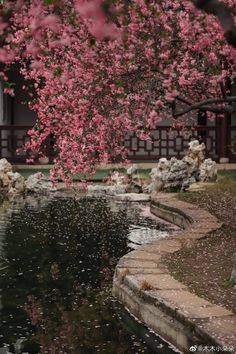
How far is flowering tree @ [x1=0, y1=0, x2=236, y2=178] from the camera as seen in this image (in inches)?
361

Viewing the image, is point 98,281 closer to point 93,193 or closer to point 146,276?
point 146,276

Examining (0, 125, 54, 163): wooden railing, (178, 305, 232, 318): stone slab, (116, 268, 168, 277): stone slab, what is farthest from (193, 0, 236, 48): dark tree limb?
(0, 125, 54, 163): wooden railing

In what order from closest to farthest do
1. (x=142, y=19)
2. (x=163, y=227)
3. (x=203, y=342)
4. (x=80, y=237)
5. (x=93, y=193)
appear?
1. (x=203, y=342)
2. (x=142, y=19)
3. (x=80, y=237)
4. (x=163, y=227)
5. (x=93, y=193)

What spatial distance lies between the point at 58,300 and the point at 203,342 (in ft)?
7.54

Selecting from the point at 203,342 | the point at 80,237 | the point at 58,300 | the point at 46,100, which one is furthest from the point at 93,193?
the point at 203,342

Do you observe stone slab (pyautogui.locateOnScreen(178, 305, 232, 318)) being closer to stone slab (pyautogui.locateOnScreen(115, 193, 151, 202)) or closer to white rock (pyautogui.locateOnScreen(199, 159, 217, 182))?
stone slab (pyautogui.locateOnScreen(115, 193, 151, 202))

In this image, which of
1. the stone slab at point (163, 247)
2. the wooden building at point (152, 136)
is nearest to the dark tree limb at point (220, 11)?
the stone slab at point (163, 247)

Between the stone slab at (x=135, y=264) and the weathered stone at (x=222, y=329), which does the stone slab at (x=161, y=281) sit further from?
the weathered stone at (x=222, y=329)

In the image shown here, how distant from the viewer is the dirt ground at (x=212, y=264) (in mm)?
7348

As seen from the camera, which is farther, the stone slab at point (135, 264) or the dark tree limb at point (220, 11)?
the stone slab at point (135, 264)

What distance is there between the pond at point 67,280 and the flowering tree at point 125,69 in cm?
131

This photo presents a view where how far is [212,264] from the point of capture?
343 inches

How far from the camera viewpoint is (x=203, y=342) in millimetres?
5996

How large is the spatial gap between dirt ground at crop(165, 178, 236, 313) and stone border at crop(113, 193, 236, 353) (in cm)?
18
